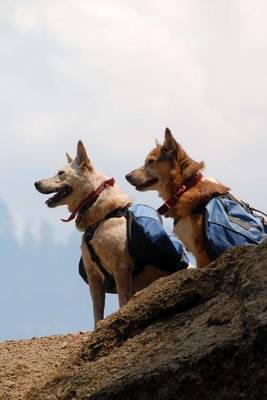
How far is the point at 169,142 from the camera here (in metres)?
10.1

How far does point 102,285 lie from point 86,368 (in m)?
5.82

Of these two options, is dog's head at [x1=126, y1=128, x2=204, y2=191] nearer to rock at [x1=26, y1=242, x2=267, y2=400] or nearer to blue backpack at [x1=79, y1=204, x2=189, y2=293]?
blue backpack at [x1=79, y1=204, x2=189, y2=293]

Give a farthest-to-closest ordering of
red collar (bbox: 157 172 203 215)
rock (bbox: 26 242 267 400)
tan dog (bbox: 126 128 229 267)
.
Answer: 1. red collar (bbox: 157 172 203 215)
2. tan dog (bbox: 126 128 229 267)
3. rock (bbox: 26 242 267 400)

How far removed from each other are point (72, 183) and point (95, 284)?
1.42 m

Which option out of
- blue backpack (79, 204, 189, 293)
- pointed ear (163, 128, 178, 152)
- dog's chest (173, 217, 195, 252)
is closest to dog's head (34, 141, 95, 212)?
blue backpack (79, 204, 189, 293)

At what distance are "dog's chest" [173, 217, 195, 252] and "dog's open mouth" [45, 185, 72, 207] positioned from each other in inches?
79.7

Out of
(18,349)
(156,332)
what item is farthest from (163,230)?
(156,332)

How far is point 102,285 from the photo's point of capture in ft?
33.9

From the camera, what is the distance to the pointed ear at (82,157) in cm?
1090

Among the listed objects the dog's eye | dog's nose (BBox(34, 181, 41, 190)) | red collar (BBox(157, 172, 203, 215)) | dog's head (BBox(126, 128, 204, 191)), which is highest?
dog's nose (BBox(34, 181, 41, 190))

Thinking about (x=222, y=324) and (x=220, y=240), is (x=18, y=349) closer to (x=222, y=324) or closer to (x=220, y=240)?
(x=220, y=240)

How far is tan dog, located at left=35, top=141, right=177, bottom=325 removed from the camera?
9883 millimetres

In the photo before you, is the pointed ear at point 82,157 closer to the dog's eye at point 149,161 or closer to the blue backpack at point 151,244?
the dog's eye at point 149,161

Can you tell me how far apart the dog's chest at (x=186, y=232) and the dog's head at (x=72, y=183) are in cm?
172
